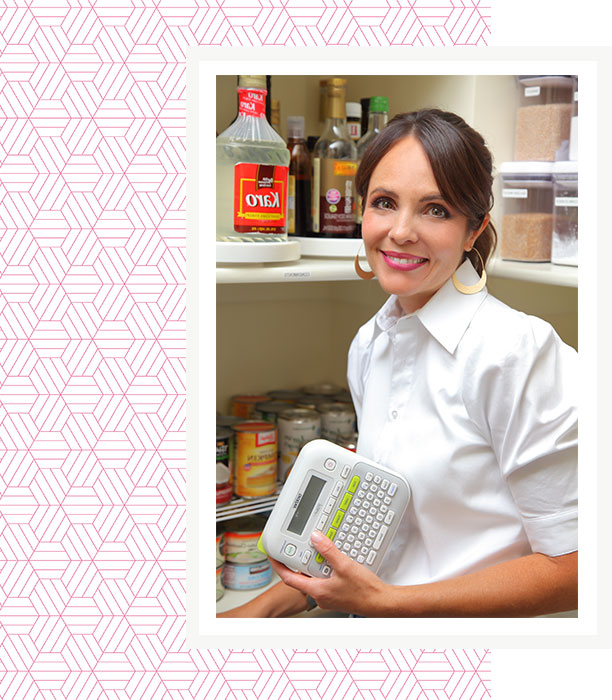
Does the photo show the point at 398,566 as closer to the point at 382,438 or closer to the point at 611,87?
the point at 382,438

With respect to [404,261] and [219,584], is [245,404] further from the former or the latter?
[404,261]

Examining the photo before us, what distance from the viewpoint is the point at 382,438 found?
44.1 inches

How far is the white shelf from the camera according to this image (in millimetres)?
1130

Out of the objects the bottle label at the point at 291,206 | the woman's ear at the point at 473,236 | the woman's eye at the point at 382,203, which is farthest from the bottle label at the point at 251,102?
the woman's ear at the point at 473,236

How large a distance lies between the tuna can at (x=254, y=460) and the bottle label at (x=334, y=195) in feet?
1.30

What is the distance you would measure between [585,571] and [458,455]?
217mm

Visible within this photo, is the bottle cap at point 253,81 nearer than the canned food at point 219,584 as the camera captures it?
Yes

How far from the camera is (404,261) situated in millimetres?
1027

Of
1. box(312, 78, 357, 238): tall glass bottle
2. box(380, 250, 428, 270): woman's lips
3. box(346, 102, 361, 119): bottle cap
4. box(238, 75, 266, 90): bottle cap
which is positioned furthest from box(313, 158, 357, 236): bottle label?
box(380, 250, 428, 270): woman's lips

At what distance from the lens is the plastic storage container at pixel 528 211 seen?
50.8 inches

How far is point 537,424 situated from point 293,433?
586mm

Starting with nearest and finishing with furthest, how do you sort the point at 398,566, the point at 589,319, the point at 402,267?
1. the point at 589,319
2. the point at 402,267
3. the point at 398,566

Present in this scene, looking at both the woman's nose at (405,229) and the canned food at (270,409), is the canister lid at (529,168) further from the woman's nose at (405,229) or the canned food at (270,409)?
the canned food at (270,409)
